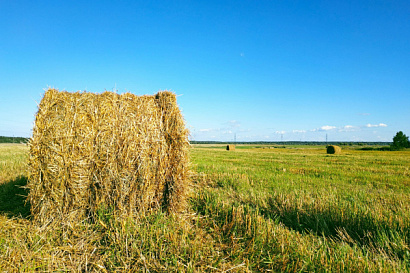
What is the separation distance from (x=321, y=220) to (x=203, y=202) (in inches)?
96.7

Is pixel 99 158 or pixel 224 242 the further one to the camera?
pixel 99 158

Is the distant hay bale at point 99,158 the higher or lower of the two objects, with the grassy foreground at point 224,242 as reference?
higher

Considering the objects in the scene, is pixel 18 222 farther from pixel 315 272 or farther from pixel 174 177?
pixel 315 272

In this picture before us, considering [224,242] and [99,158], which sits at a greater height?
[99,158]

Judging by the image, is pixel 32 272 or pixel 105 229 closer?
pixel 32 272

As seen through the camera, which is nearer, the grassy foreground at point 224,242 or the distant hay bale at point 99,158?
the grassy foreground at point 224,242

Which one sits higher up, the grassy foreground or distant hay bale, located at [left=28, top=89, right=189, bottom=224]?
distant hay bale, located at [left=28, top=89, right=189, bottom=224]

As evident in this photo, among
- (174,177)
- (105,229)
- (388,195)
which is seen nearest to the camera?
(105,229)

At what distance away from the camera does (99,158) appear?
4242 millimetres

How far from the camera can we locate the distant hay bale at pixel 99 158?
4.08 metres

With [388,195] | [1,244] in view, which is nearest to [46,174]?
[1,244]

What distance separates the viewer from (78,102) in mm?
4383

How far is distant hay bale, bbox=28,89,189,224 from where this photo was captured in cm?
408

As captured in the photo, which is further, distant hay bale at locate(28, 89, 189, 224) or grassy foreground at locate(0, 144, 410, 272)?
distant hay bale at locate(28, 89, 189, 224)
